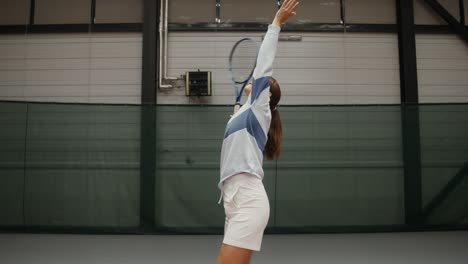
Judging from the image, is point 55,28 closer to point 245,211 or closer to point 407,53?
point 407,53

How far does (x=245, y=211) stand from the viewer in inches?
57.7

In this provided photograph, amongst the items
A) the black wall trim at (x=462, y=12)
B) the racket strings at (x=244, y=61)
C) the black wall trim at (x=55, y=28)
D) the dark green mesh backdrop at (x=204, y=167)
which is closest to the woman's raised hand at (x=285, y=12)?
the racket strings at (x=244, y=61)

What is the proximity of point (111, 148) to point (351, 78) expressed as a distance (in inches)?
164

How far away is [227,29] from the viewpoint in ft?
21.3

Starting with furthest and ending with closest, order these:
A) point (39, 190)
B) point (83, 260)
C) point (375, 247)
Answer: point (39, 190) < point (375, 247) < point (83, 260)

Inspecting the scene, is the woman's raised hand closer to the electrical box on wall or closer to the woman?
the woman

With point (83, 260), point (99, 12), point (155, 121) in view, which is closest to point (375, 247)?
point (83, 260)

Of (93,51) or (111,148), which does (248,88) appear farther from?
(93,51)

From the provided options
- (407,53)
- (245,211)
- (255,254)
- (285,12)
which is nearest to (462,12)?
(407,53)

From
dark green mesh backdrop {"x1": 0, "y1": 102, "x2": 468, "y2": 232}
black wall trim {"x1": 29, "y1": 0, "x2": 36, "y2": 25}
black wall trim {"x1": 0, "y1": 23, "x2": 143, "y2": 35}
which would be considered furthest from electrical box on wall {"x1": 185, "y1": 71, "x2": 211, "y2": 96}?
black wall trim {"x1": 29, "y1": 0, "x2": 36, "y2": 25}

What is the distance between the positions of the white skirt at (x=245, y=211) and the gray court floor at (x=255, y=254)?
2052 mm

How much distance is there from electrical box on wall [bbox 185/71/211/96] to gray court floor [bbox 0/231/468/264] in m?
2.42

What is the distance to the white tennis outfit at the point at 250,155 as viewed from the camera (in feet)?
4.85

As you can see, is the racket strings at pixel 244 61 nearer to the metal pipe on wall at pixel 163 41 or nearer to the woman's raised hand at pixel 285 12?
the metal pipe on wall at pixel 163 41
